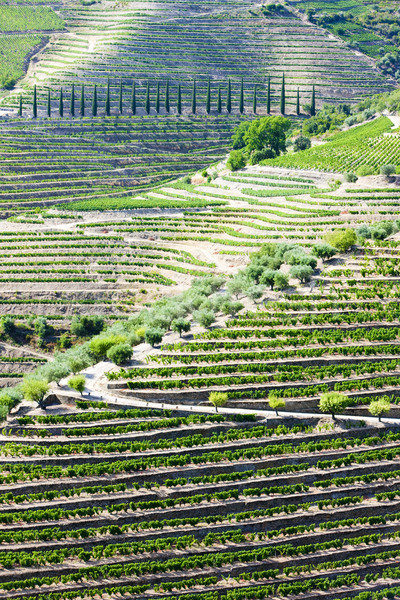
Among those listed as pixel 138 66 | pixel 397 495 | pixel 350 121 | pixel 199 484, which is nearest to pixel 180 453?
pixel 199 484

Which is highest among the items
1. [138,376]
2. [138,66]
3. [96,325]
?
[138,66]

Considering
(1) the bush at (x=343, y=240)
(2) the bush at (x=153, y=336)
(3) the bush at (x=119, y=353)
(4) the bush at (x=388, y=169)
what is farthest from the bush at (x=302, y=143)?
(3) the bush at (x=119, y=353)

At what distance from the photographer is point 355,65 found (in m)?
168

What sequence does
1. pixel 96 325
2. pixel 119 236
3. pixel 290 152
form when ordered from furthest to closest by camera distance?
pixel 290 152, pixel 119 236, pixel 96 325

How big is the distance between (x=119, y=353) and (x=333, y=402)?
52.8ft

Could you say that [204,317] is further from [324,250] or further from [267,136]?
[267,136]

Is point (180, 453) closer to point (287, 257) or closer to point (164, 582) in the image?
point (164, 582)

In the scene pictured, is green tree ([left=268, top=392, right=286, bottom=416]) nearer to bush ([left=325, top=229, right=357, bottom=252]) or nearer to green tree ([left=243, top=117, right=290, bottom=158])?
bush ([left=325, top=229, right=357, bottom=252])

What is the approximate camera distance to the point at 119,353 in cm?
6525

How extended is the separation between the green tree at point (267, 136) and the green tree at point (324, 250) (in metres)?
45.2

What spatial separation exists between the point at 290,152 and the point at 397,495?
267 feet

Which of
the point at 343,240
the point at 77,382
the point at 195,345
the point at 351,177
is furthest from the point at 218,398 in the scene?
the point at 351,177

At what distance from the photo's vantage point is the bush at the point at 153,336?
67312 mm

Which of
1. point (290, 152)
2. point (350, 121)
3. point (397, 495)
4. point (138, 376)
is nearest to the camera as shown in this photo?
point (397, 495)
